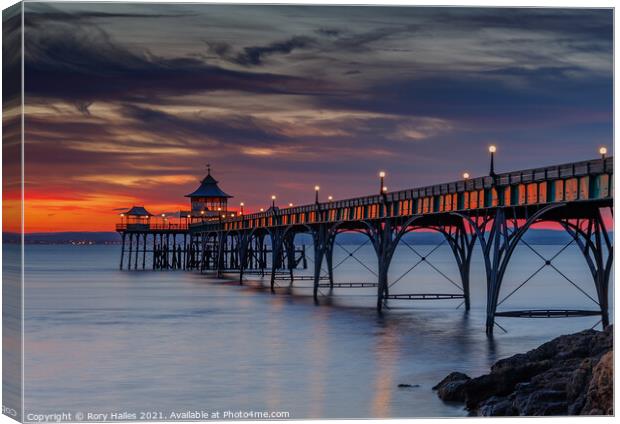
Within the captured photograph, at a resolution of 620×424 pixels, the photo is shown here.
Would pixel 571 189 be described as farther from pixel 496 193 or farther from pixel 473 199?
pixel 473 199

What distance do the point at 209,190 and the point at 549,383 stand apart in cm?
13270

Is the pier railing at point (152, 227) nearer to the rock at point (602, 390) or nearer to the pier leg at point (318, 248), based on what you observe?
the pier leg at point (318, 248)

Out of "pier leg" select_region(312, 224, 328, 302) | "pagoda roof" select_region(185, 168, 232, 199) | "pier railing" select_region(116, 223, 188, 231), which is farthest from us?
"pagoda roof" select_region(185, 168, 232, 199)

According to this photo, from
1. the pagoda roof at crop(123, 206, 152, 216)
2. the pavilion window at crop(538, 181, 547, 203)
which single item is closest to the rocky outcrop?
the pavilion window at crop(538, 181, 547, 203)

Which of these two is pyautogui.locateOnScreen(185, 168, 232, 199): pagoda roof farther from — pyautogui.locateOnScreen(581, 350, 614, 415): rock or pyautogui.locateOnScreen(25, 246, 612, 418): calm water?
pyautogui.locateOnScreen(581, 350, 614, 415): rock

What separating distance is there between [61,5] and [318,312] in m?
39.4

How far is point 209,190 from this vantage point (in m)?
158

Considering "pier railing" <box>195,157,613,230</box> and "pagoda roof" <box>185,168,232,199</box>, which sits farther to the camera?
"pagoda roof" <box>185,168,232,199</box>

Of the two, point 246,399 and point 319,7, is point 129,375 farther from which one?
point 319,7

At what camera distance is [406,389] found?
32.5 m

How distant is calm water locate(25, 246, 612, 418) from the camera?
103ft

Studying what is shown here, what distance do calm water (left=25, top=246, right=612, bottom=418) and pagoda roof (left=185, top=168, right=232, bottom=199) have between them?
3100 inches

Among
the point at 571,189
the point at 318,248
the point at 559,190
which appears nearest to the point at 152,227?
the point at 318,248

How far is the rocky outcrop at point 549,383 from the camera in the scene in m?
24.0
